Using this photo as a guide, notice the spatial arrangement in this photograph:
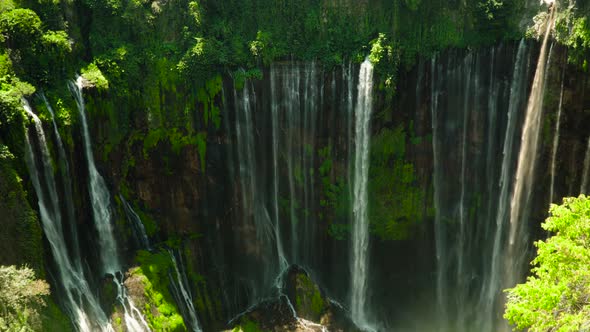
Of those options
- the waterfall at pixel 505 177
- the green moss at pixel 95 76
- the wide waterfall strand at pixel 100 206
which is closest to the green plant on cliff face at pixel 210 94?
the green moss at pixel 95 76

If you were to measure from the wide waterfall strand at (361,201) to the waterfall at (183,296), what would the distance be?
7.57m

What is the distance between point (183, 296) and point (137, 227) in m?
3.53

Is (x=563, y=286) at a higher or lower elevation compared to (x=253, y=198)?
higher

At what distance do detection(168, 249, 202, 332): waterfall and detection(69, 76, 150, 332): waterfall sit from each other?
6.82 ft

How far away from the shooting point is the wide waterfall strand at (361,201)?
23.3m

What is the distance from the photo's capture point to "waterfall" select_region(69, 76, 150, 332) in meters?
20.2

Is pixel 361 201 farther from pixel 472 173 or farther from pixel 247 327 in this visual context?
pixel 247 327

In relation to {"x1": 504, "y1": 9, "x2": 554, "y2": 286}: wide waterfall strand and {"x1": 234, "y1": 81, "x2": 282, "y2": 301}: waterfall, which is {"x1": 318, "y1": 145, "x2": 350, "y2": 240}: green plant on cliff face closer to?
{"x1": 234, "y1": 81, "x2": 282, "y2": 301}: waterfall

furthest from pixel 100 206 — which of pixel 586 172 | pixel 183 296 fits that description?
pixel 586 172

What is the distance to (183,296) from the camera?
22.5 metres

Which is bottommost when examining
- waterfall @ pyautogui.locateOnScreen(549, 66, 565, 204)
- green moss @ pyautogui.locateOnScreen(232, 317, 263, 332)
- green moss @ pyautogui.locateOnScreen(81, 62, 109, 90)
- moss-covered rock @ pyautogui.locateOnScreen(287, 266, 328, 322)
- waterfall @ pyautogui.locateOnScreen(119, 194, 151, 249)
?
green moss @ pyautogui.locateOnScreen(232, 317, 263, 332)

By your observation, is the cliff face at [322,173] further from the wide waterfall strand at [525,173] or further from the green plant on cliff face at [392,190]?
the wide waterfall strand at [525,173]

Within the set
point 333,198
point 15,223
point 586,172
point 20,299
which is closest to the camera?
point 20,299

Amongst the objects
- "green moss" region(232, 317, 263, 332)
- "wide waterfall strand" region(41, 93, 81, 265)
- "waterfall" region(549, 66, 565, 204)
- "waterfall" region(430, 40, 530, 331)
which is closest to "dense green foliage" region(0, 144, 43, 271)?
"wide waterfall strand" region(41, 93, 81, 265)
